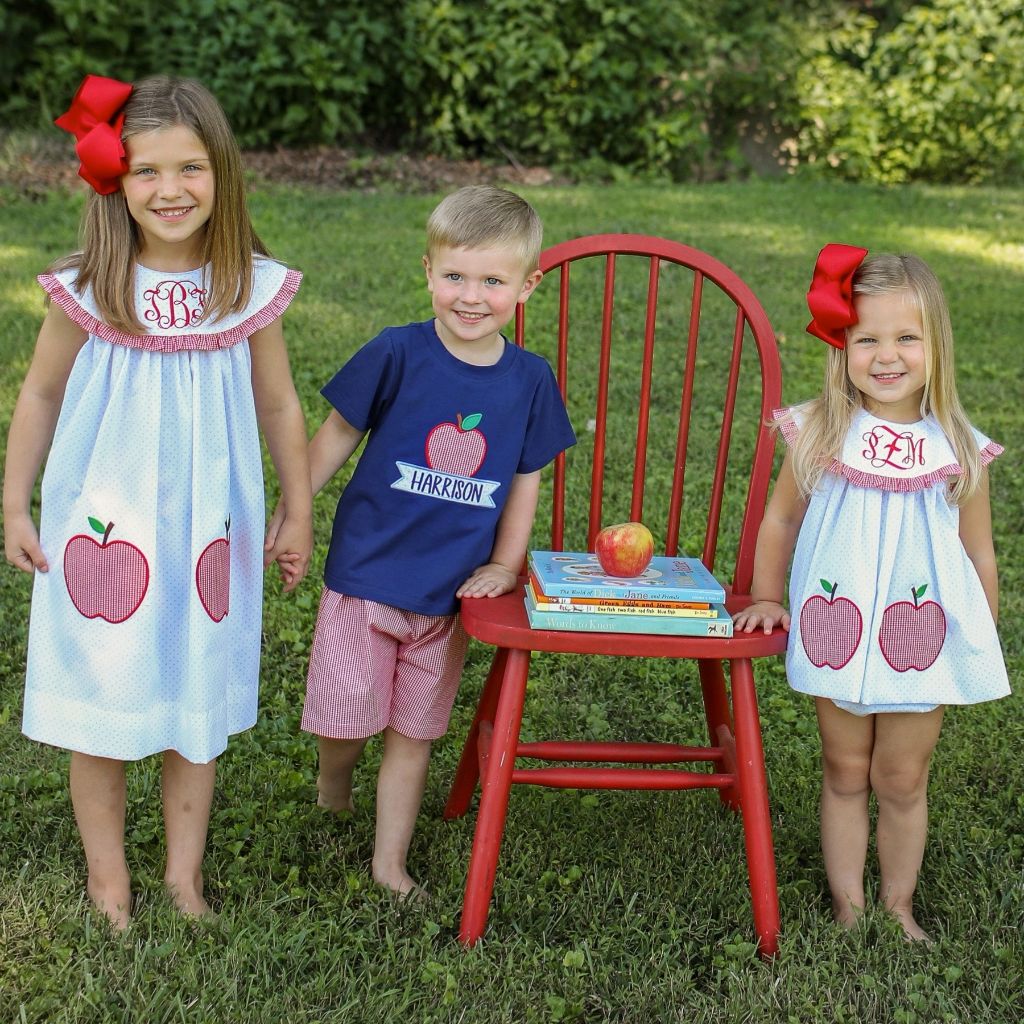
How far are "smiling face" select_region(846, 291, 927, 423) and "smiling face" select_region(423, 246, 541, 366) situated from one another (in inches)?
25.6

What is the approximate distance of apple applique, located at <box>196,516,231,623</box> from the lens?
7.91 ft

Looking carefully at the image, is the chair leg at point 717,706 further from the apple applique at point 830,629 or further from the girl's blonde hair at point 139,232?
the girl's blonde hair at point 139,232

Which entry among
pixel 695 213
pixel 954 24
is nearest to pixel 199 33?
pixel 695 213

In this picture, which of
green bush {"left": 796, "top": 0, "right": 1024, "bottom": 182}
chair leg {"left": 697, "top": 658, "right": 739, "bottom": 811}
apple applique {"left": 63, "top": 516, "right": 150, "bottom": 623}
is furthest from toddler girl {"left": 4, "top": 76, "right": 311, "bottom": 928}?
green bush {"left": 796, "top": 0, "right": 1024, "bottom": 182}

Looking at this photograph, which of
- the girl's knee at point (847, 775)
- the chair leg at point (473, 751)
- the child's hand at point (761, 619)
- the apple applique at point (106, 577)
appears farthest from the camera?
the chair leg at point (473, 751)

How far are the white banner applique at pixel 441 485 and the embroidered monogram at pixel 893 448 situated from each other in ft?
2.39

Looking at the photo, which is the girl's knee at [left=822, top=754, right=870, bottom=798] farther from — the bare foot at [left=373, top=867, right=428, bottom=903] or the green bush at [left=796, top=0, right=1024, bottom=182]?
the green bush at [left=796, top=0, right=1024, bottom=182]

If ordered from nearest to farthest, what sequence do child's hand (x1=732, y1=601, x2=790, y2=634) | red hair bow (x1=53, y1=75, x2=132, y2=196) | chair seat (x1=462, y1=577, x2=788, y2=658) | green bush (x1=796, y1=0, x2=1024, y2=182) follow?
red hair bow (x1=53, y1=75, x2=132, y2=196) → chair seat (x1=462, y1=577, x2=788, y2=658) → child's hand (x1=732, y1=601, x2=790, y2=634) → green bush (x1=796, y1=0, x2=1024, y2=182)

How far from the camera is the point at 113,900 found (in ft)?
8.50

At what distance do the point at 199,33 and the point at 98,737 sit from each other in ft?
25.2

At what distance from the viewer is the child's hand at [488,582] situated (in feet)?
8.83

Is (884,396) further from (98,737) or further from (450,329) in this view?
(98,737)

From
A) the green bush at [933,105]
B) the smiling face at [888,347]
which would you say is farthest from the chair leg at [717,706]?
the green bush at [933,105]

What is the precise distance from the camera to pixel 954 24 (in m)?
11.4
